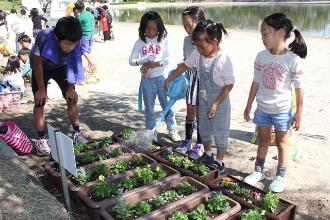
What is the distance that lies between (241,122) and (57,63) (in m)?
2.89

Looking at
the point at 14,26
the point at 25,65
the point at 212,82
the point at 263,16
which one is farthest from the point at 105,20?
the point at 263,16

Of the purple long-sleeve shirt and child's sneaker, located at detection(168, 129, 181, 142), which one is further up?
the purple long-sleeve shirt

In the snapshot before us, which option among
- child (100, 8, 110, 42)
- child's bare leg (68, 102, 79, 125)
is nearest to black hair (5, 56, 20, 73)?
child's bare leg (68, 102, 79, 125)

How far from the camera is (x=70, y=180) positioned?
3.52m

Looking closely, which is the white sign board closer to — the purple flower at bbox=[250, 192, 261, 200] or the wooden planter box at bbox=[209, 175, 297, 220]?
the wooden planter box at bbox=[209, 175, 297, 220]

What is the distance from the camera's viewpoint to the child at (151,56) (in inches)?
172

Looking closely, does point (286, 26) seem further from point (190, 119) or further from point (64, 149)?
point (64, 149)

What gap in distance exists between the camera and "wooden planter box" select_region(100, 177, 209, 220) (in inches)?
114

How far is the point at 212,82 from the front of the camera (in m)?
3.73

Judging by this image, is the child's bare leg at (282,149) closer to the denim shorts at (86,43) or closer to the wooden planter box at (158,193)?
the wooden planter box at (158,193)

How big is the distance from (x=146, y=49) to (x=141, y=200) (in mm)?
1962

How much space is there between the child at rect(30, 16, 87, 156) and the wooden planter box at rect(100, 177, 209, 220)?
1.55 metres

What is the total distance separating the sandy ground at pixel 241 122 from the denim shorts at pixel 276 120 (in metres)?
0.64

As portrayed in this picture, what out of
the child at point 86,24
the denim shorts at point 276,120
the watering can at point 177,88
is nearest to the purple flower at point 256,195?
the denim shorts at point 276,120
